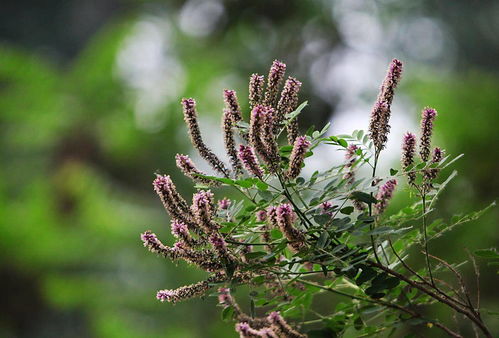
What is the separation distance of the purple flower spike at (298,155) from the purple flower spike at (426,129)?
14 centimetres

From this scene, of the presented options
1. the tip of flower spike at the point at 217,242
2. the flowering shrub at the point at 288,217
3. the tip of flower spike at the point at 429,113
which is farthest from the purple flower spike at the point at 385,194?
the tip of flower spike at the point at 217,242

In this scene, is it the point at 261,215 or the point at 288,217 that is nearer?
the point at 288,217

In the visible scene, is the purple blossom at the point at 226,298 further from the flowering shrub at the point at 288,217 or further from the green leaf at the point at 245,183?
the green leaf at the point at 245,183

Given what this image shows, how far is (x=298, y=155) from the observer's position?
70 cm

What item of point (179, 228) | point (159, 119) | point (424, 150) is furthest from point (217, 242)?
point (159, 119)

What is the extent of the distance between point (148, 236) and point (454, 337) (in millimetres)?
359

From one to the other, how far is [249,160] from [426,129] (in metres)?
0.20

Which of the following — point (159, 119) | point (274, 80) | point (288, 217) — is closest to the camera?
point (288, 217)

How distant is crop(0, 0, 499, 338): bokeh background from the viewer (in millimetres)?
3549

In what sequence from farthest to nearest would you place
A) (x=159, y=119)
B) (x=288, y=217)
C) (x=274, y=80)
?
1. (x=159, y=119)
2. (x=274, y=80)
3. (x=288, y=217)

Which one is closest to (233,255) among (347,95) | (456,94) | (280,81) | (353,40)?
(280,81)

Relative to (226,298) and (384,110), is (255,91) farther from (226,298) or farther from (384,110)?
(226,298)

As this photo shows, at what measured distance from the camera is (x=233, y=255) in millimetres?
729

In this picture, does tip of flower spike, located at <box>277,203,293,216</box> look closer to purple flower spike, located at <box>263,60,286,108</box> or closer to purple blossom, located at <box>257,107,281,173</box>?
purple blossom, located at <box>257,107,281,173</box>
